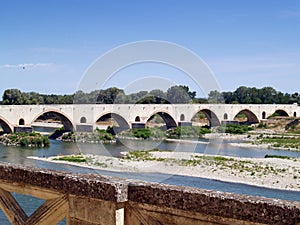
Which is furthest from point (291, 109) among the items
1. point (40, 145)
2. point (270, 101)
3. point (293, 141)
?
point (40, 145)

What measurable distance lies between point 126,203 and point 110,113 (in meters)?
41.3

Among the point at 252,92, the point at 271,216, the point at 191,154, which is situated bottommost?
the point at 191,154

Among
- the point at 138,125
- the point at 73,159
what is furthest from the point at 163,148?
the point at 138,125

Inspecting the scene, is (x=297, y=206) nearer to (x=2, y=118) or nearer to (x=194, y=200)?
(x=194, y=200)

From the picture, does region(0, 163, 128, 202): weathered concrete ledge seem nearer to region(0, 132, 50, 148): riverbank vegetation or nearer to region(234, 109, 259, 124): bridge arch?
region(0, 132, 50, 148): riverbank vegetation

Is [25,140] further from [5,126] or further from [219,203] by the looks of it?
[219,203]

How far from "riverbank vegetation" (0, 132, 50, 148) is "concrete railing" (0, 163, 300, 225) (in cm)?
3004

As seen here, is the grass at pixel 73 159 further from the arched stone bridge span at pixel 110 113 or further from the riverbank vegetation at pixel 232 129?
the riverbank vegetation at pixel 232 129

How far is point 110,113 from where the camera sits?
43312 mm

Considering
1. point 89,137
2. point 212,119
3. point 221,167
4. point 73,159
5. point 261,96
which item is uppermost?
point 261,96

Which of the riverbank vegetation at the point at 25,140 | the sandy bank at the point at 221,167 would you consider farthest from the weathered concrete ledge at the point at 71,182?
the riverbank vegetation at the point at 25,140

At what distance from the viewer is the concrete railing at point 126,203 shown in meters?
1.79

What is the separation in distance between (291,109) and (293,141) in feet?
84.7

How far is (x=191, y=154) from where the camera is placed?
28344mm
